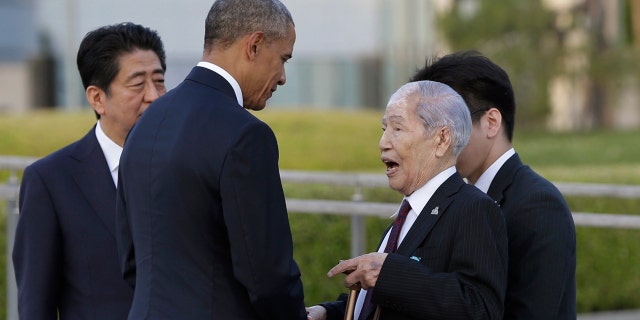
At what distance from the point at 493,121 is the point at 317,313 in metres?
0.74

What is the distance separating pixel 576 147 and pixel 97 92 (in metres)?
14.6

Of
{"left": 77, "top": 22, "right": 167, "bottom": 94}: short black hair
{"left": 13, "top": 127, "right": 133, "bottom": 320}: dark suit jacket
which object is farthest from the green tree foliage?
{"left": 13, "top": 127, "right": 133, "bottom": 320}: dark suit jacket

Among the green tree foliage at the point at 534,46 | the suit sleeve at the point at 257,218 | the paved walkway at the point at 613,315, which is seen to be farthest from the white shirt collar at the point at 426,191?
the green tree foliage at the point at 534,46

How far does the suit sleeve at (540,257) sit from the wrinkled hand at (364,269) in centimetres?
41

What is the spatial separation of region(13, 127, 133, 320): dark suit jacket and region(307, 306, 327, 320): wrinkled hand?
2.13 ft

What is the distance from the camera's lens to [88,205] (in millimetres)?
3756

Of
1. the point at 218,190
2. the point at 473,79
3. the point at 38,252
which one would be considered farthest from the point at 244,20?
the point at 38,252

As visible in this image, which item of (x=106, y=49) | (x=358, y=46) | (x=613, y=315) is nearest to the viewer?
(x=106, y=49)

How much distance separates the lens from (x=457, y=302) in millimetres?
2932

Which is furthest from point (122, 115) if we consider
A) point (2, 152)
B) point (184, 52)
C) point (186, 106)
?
point (184, 52)

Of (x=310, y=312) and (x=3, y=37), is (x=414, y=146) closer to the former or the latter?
(x=310, y=312)

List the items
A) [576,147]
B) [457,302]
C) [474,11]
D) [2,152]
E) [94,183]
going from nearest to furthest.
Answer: [457,302]
[94,183]
[2,152]
[576,147]
[474,11]

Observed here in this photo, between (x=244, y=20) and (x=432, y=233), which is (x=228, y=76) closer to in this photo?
(x=244, y=20)

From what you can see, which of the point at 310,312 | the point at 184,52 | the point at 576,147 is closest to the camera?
the point at 310,312
